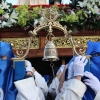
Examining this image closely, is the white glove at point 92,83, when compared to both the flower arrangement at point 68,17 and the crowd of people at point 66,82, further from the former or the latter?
the flower arrangement at point 68,17

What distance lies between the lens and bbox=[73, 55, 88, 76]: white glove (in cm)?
301

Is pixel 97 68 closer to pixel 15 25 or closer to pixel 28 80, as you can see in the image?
pixel 28 80

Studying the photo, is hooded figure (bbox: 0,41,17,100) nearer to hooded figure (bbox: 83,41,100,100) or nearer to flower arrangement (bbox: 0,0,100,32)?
flower arrangement (bbox: 0,0,100,32)

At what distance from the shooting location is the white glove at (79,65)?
9.89ft

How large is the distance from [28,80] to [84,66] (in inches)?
18.8

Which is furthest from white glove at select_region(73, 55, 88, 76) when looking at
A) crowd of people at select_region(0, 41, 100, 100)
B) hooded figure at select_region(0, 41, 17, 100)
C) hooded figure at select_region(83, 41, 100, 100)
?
hooded figure at select_region(0, 41, 17, 100)

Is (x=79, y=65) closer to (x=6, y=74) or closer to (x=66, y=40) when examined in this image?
(x=6, y=74)

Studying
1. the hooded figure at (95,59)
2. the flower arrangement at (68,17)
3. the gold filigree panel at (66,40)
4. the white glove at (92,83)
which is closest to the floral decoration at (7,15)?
the flower arrangement at (68,17)

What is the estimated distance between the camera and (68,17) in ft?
12.0

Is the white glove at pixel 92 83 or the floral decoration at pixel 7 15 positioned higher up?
the floral decoration at pixel 7 15

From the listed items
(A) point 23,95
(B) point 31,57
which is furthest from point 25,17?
(A) point 23,95

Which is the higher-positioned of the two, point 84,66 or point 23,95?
point 84,66

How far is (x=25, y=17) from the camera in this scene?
12.2ft

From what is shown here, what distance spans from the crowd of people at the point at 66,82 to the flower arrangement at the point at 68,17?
1.58 feet
